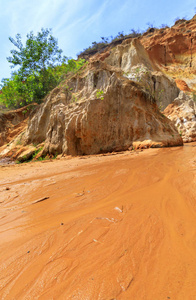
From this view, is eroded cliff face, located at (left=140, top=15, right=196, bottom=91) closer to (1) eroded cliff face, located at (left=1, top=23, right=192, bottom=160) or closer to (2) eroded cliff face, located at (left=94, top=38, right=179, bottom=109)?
(2) eroded cliff face, located at (left=94, top=38, right=179, bottom=109)

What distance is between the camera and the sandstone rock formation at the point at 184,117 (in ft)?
42.2

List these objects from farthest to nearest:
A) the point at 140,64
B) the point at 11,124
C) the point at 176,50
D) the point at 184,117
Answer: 1. the point at 176,50
2. the point at 11,124
3. the point at 140,64
4. the point at 184,117

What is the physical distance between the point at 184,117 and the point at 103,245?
1536 centimetres

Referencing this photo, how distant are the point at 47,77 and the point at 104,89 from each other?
1002 centimetres

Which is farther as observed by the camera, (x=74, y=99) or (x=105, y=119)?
(x=74, y=99)

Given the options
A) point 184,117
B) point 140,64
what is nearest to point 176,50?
point 140,64

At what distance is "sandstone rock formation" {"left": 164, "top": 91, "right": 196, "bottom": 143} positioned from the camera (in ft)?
42.2

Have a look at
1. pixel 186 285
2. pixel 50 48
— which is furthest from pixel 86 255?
pixel 50 48

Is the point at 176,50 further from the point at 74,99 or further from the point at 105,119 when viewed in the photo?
the point at 105,119

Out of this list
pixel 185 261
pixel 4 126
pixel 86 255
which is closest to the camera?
pixel 185 261

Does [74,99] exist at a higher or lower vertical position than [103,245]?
higher

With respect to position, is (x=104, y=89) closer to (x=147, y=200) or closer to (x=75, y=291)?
(x=147, y=200)

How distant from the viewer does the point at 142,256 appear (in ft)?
3.66

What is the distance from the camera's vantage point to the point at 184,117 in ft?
46.2
